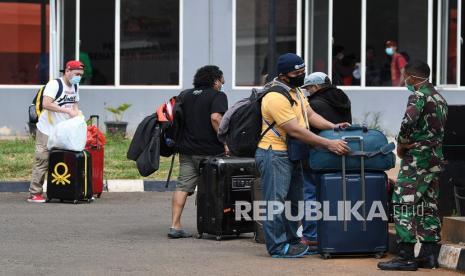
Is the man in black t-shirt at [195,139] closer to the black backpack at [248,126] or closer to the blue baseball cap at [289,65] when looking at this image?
the black backpack at [248,126]

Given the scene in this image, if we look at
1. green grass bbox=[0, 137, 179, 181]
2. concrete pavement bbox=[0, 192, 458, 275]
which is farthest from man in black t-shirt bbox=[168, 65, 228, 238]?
green grass bbox=[0, 137, 179, 181]

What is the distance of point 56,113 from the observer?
49.5 ft

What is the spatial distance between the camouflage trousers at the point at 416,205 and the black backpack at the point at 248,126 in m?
1.30

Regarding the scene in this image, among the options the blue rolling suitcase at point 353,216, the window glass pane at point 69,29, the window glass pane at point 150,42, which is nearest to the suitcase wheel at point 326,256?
the blue rolling suitcase at point 353,216

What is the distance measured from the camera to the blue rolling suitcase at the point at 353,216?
9984mm

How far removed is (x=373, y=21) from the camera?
2420cm

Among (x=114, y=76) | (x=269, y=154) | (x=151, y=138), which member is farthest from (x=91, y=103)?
(x=269, y=154)

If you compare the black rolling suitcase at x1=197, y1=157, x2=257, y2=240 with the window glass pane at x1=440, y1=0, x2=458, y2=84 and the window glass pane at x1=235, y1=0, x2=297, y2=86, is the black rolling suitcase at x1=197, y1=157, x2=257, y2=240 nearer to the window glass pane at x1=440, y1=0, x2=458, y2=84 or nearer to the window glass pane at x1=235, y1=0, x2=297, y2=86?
the window glass pane at x1=235, y1=0, x2=297, y2=86

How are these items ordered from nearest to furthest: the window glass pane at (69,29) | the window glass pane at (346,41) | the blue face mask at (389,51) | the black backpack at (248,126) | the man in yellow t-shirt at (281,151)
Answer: the man in yellow t-shirt at (281,151)
the black backpack at (248,126)
the window glass pane at (69,29)
the window glass pane at (346,41)
the blue face mask at (389,51)

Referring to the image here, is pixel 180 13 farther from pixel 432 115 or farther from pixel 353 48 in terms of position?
pixel 432 115

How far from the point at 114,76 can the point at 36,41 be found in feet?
5.78

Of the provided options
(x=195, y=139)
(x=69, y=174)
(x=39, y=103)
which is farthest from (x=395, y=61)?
(x=195, y=139)

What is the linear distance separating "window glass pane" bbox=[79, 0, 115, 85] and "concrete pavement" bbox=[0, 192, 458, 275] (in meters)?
8.71

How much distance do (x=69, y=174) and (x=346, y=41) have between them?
10.6 meters
